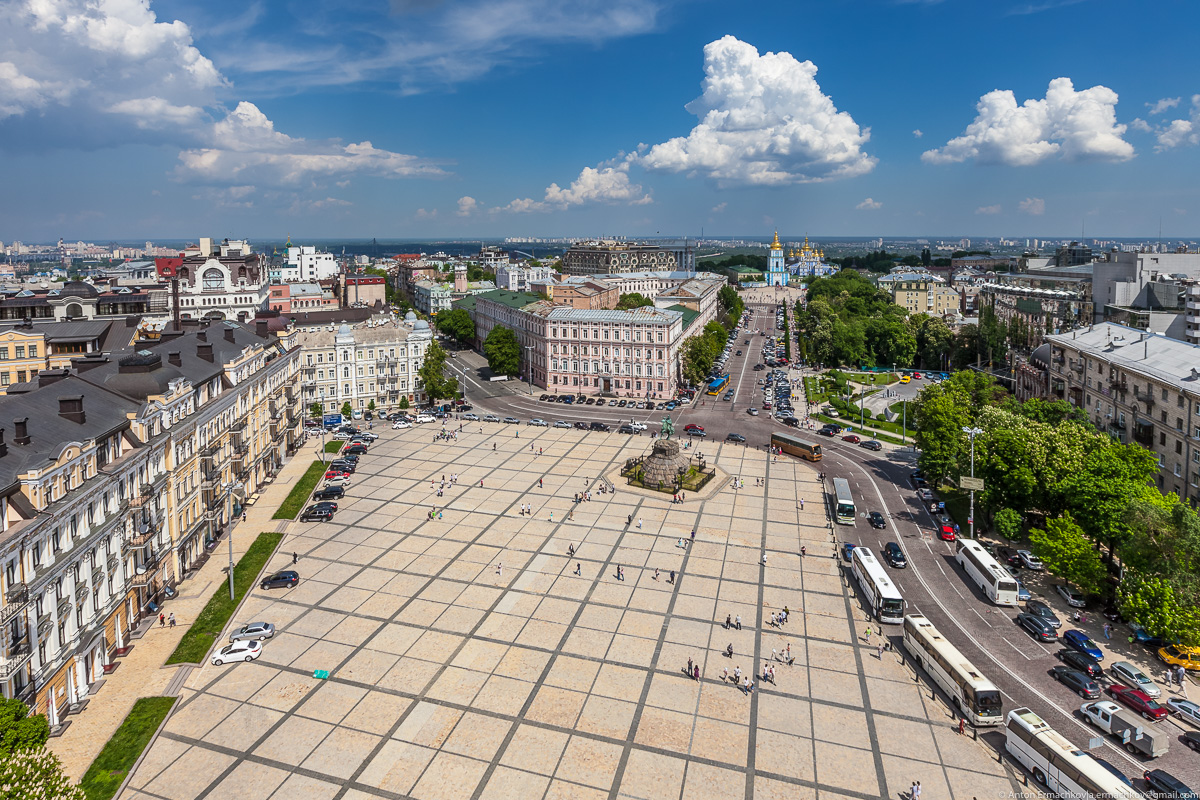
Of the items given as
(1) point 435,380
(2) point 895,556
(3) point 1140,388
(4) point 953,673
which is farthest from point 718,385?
(4) point 953,673

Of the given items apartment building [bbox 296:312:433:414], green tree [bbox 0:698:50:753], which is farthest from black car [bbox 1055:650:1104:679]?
apartment building [bbox 296:312:433:414]

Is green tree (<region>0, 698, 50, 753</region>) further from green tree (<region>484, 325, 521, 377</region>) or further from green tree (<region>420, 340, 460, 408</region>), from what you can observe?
green tree (<region>484, 325, 521, 377</region>)

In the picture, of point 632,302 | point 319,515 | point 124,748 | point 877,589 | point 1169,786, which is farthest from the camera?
point 632,302

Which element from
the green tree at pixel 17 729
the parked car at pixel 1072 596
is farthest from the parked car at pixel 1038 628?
the green tree at pixel 17 729

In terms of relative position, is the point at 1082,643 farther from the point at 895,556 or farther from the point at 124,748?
the point at 124,748

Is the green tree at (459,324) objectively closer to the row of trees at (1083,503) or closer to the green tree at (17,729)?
the row of trees at (1083,503)

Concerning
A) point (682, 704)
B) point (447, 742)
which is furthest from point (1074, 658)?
point (447, 742)
